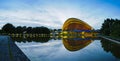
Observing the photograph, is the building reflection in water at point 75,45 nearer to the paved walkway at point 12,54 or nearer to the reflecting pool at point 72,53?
the reflecting pool at point 72,53

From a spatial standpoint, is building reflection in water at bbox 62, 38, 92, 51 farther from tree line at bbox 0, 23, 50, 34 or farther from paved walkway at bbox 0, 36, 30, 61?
tree line at bbox 0, 23, 50, 34

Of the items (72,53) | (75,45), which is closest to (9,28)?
(75,45)

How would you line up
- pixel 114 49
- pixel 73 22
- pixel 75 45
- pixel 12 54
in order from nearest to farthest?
pixel 12 54, pixel 114 49, pixel 75 45, pixel 73 22

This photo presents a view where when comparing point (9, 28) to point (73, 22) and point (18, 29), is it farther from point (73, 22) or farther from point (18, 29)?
point (73, 22)

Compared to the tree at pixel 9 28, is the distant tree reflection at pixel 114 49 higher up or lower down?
lower down

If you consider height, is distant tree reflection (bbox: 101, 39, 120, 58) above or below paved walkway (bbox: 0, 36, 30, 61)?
below

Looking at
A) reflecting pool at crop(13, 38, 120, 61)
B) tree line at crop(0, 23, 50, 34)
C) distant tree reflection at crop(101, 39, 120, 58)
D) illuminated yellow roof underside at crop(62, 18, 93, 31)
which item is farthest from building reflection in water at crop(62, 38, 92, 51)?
illuminated yellow roof underside at crop(62, 18, 93, 31)

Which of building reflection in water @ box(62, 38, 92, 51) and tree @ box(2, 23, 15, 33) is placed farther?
tree @ box(2, 23, 15, 33)

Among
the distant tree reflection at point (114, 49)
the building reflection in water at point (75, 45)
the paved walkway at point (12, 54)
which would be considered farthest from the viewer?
the building reflection in water at point (75, 45)

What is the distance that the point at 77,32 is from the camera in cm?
10431

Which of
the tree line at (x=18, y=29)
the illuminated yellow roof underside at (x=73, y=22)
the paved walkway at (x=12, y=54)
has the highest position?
the illuminated yellow roof underside at (x=73, y=22)

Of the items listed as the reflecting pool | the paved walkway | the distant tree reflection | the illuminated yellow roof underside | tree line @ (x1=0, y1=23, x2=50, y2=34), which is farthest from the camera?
the illuminated yellow roof underside

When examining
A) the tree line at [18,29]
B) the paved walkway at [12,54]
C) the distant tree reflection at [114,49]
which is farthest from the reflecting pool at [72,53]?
the tree line at [18,29]

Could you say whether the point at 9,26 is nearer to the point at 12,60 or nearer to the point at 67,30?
the point at 67,30
